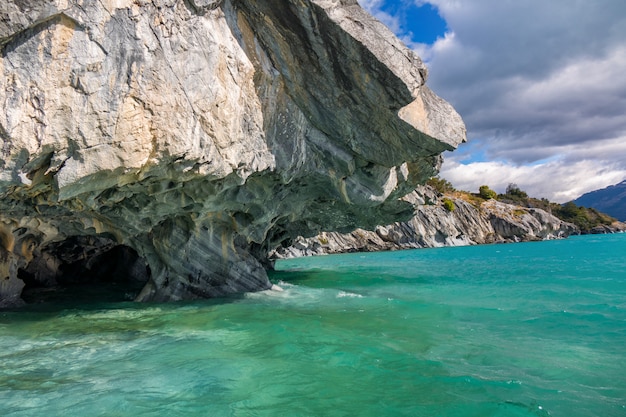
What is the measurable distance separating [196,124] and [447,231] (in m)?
90.0

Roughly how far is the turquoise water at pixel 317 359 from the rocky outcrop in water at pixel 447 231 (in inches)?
2278

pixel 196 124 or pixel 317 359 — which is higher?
pixel 196 124

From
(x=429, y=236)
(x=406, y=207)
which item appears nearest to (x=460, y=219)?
(x=429, y=236)

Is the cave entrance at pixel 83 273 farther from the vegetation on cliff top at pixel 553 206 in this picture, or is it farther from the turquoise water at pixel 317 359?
the vegetation on cliff top at pixel 553 206

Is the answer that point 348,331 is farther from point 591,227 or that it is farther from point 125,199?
point 591,227

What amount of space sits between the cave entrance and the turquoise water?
4347 mm

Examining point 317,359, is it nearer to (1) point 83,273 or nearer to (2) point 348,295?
(2) point 348,295

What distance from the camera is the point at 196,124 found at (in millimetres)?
12445

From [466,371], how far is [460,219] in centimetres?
9624

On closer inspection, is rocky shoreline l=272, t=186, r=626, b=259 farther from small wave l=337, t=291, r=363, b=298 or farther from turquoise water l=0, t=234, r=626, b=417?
turquoise water l=0, t=234, r=626, b=417

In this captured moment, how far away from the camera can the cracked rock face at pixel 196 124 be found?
10.1 m

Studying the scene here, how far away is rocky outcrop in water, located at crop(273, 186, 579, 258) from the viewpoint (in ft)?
270

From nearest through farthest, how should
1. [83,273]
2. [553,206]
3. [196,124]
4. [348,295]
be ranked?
[196,124] < [348,295] < [83,273] < [553,206]

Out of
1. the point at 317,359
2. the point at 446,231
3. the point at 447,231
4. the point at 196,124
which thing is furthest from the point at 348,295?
the point at 447,231
